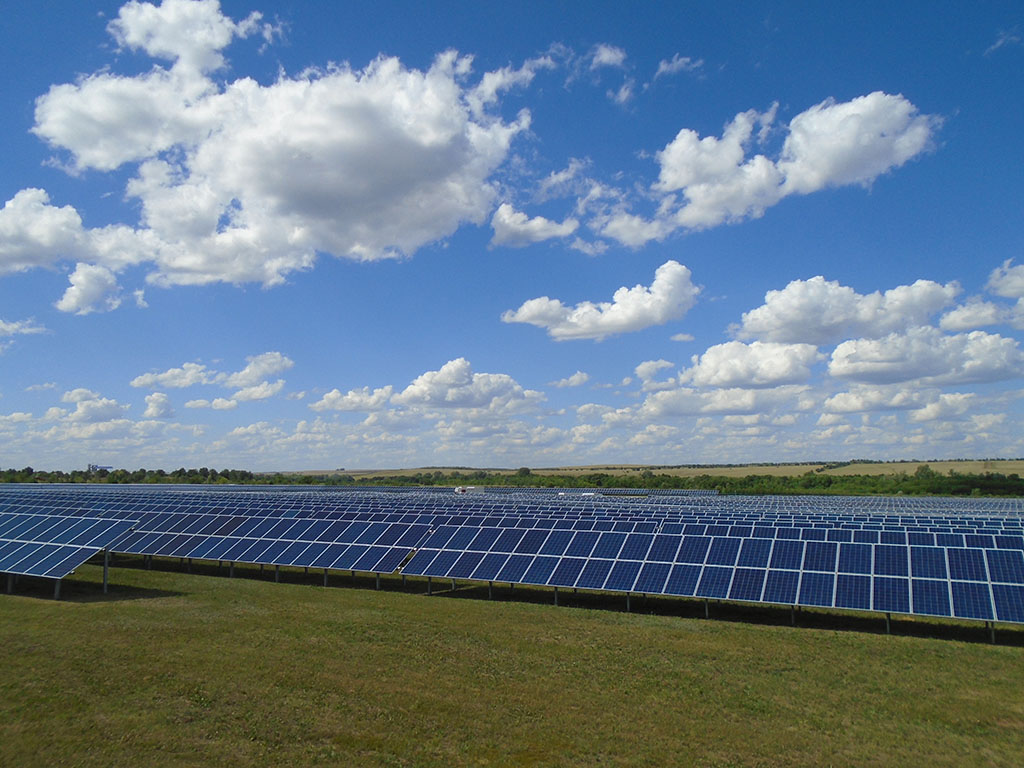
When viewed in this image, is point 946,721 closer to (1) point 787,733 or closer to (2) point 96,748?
(1) point 787,733

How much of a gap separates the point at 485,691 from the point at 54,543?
2684 cm

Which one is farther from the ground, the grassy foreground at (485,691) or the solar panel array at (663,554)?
the solar panel array at (663,554)

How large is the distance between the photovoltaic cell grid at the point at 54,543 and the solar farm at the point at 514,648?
0.19 m

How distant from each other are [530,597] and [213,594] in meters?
15.8

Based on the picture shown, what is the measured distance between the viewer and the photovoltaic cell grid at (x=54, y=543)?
96.7ft

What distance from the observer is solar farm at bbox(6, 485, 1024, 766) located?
1433cm

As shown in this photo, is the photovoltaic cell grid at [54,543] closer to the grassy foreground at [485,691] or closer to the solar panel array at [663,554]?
the grassy foreground at [485,691]

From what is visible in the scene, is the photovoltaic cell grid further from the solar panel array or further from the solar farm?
the solar panel array

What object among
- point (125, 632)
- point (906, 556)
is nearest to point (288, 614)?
point (125, 632)

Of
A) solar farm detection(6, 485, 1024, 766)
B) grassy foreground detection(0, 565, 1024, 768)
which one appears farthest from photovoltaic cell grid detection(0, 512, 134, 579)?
grassy foreground detection(0, 565, 1024, 768)

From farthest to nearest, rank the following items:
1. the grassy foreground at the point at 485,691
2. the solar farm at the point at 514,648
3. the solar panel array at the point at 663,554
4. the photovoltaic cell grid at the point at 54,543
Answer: the photovoltaic cell grid at the point at 54,543
the solar panel array at the point at 663,554
the solar farm at the point at 514,648
the grassy foreground at the point at 485,691

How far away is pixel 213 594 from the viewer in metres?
31.2

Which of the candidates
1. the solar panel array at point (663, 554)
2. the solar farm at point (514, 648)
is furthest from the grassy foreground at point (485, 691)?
the solar panel array at point (663, 554)

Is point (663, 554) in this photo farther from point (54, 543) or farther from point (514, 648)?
point (54, 543)
